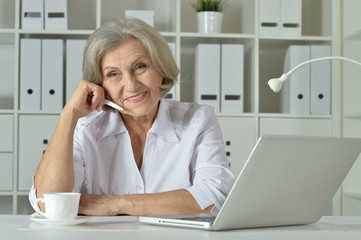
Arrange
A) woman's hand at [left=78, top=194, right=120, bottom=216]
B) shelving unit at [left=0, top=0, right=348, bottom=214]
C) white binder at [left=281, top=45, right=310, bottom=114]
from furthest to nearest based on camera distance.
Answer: white binder at [left=281, top=45, right=310, bottom=114], shelving unit at [left=0, top=0, right=348, bottom=214], woman's hand at [left=78, top=194, right=120, bottom=216]

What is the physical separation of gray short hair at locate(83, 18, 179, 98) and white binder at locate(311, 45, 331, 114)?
1.56 metres

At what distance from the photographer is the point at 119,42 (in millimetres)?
1754

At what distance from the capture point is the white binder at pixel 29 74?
3.03 meters

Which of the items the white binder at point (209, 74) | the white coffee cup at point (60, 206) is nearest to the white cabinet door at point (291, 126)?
the white binder at point (209, 74)

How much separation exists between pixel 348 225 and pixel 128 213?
57 centimetres

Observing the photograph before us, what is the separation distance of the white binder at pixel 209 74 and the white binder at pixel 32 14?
920 millimetres

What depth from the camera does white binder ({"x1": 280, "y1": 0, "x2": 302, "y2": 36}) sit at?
3184 mm

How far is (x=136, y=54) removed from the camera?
1.76 m

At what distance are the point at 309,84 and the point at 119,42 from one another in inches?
66.9

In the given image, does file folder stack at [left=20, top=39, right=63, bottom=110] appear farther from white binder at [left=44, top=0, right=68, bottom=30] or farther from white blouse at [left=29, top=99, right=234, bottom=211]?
white blouse at [left=29, top=99, right=234, bottom=211]

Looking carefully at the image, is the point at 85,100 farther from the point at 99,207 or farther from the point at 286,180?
the point at 286,180

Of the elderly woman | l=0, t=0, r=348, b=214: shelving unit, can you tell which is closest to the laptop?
the elderly woman

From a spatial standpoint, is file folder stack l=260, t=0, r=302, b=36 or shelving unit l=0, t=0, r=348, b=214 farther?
file folder stack l=260, t=0, r=302, b=36

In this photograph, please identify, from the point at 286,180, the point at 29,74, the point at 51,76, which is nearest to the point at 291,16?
the point at 51,76
